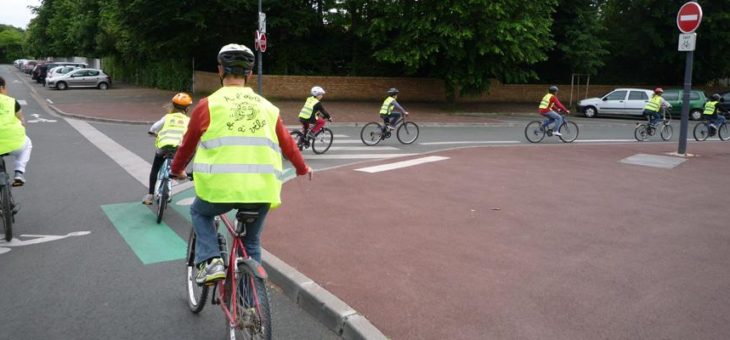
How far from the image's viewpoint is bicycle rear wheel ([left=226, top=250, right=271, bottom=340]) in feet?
10.8

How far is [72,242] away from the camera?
20.7 ft

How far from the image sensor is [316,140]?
45.2ft

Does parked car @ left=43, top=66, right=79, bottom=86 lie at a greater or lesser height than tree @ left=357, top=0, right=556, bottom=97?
lesser

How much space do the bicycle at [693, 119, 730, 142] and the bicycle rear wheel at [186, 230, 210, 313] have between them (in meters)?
18.5

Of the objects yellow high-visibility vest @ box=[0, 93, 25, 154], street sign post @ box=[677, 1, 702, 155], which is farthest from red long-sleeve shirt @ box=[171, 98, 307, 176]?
street sign post @ box=[677, 1, 702, 155]

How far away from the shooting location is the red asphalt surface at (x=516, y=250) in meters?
4.21

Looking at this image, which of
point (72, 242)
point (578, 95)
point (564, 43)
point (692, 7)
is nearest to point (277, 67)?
point (564, 43)

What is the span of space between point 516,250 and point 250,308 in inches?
126

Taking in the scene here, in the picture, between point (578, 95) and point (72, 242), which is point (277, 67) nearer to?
point (578, 95)

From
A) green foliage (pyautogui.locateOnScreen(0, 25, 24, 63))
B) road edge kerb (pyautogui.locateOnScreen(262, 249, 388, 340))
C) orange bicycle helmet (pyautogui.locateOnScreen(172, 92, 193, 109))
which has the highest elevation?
green foliage (pyautogui.locateOnScreen(0, 25, 24, 63))

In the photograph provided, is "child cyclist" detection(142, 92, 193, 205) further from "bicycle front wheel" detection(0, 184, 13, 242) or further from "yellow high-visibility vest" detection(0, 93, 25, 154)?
"bicycle front wheel" detection(0, 184, 13, 242)

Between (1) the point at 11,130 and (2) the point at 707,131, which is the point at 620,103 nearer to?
(2) the point at 707,131

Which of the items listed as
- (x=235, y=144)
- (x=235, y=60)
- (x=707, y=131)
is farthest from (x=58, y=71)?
(x=235, y=144)

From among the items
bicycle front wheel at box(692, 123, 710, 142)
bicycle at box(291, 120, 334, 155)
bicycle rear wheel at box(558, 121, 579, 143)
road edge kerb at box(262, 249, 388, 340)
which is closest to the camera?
road edge kerb at box(262, 249, 388, 340)
